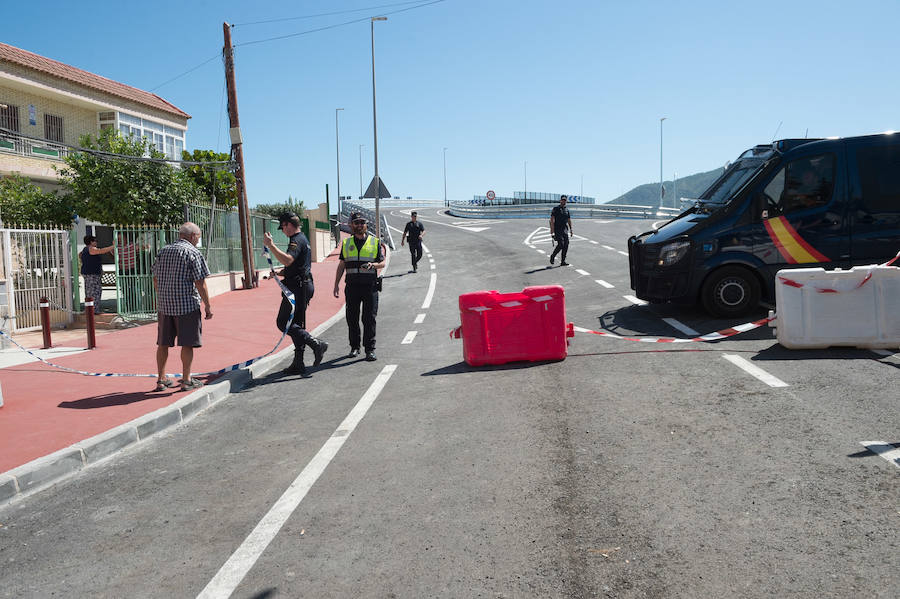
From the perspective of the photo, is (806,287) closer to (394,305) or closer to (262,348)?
(262,348)

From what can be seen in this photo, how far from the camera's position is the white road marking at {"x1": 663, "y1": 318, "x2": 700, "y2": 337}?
30.2ft

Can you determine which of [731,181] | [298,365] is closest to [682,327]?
[731,181]

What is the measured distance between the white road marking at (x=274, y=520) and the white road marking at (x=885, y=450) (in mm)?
3555

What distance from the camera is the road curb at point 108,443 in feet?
15.5

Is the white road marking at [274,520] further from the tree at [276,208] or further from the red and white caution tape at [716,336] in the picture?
the tree at [276,208]

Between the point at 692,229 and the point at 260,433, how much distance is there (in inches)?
264

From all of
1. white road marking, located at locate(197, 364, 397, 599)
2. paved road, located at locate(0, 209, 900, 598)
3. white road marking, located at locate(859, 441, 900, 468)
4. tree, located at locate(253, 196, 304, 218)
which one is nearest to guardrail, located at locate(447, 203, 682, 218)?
tree, located at locate(253, 196, 304, 218)

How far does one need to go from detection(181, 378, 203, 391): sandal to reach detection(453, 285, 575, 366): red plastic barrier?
2962 mm

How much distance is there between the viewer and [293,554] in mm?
3461

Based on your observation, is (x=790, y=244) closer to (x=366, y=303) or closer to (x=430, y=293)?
(x=366, y=303)

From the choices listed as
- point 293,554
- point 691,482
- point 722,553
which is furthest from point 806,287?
point 293,554

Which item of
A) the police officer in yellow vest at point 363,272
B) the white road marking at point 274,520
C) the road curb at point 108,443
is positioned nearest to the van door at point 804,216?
the police officer in yellow vest at point 363,272

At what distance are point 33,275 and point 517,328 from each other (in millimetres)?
10661

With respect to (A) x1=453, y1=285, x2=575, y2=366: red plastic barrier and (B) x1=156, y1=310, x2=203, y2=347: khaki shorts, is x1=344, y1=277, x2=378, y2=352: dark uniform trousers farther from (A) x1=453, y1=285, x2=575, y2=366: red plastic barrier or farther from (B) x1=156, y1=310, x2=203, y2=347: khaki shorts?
(B) x1=156, y1=310, x2=203, y2=347: khaki shorts
